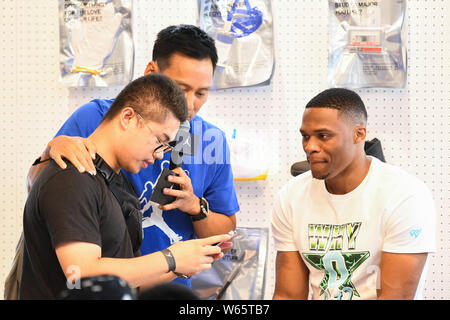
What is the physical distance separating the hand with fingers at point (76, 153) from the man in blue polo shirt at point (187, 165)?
0.39m

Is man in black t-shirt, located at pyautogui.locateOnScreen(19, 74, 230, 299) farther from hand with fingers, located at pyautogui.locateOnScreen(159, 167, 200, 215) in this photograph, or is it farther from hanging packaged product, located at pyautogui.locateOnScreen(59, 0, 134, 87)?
hanging packaged product, located at pyautogui.locateOnScreen(59, 0, 134, 87)

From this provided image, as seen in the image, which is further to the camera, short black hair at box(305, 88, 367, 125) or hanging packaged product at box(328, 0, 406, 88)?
hanging packaged product at box(328, 0, 406, 88)

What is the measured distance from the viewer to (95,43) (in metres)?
3.11

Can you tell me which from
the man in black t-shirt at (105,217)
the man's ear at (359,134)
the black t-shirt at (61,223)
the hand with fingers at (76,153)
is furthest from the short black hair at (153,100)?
the man's ear at (359,134)

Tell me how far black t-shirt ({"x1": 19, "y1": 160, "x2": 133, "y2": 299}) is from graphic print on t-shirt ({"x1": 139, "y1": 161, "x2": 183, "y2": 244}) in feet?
1.55

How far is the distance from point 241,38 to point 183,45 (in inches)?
42.9

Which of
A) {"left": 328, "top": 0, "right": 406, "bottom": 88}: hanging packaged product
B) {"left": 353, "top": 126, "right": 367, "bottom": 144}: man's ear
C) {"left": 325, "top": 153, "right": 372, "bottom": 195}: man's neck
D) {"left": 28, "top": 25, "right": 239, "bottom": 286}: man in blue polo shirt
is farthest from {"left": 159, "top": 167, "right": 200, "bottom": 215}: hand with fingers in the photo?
{"left": 328, "top": 0, "right": 406, "bottom": 88}: hanging packaged product

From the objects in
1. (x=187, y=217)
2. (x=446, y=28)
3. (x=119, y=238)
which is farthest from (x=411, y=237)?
(x=446, y=28)

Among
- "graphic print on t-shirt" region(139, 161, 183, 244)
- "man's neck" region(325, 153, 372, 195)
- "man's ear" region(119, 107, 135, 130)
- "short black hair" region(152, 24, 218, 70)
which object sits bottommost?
"graphic print on t-shirt" region(139, 161, 183, 244)

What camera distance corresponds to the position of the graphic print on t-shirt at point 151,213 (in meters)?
1.90

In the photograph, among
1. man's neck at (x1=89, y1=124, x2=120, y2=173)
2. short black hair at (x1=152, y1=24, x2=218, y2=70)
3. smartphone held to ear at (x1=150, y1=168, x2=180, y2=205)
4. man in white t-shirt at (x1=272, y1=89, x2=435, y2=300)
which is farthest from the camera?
short black hair at (x1=152, y1=24, x2=218, y2=70)

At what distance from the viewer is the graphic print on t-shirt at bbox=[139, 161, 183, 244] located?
6.22 feet

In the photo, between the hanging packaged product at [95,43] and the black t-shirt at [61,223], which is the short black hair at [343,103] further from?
the hanging packaged product at [95,43]
